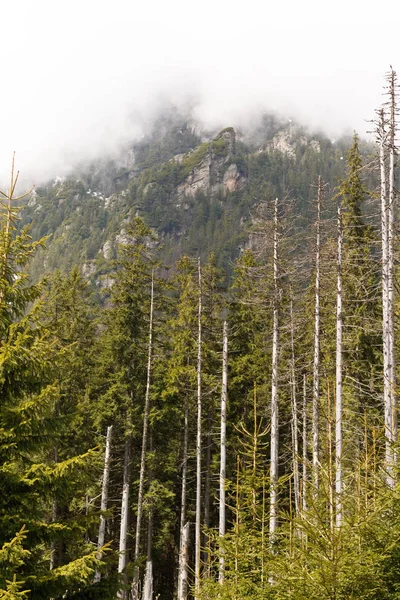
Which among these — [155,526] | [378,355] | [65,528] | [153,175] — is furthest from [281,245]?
[153,175]

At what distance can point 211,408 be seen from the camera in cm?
2608

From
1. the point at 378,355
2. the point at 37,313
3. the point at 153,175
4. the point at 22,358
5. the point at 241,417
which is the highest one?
the point at 153,175

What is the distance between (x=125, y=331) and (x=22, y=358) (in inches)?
668

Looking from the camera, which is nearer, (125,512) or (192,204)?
(125,512)

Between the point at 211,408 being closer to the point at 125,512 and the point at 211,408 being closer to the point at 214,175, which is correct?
the point at 125,512

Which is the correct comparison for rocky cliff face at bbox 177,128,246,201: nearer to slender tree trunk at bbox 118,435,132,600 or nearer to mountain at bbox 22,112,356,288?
mountain at bbox 22,112,356,288

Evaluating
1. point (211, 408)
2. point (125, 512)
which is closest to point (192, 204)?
point (211, 408)

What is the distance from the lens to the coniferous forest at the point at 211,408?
6.59 meters

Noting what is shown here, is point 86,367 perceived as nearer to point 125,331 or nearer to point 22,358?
point 125,331

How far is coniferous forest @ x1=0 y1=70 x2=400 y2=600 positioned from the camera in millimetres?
6590

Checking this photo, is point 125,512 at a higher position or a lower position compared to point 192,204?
lower

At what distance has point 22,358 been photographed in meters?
7.05

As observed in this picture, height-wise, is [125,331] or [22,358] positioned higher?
[125,331]

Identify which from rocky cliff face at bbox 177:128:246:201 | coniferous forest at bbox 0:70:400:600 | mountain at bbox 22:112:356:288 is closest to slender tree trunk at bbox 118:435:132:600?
coniferous forest at bbox 0:70:400:600
